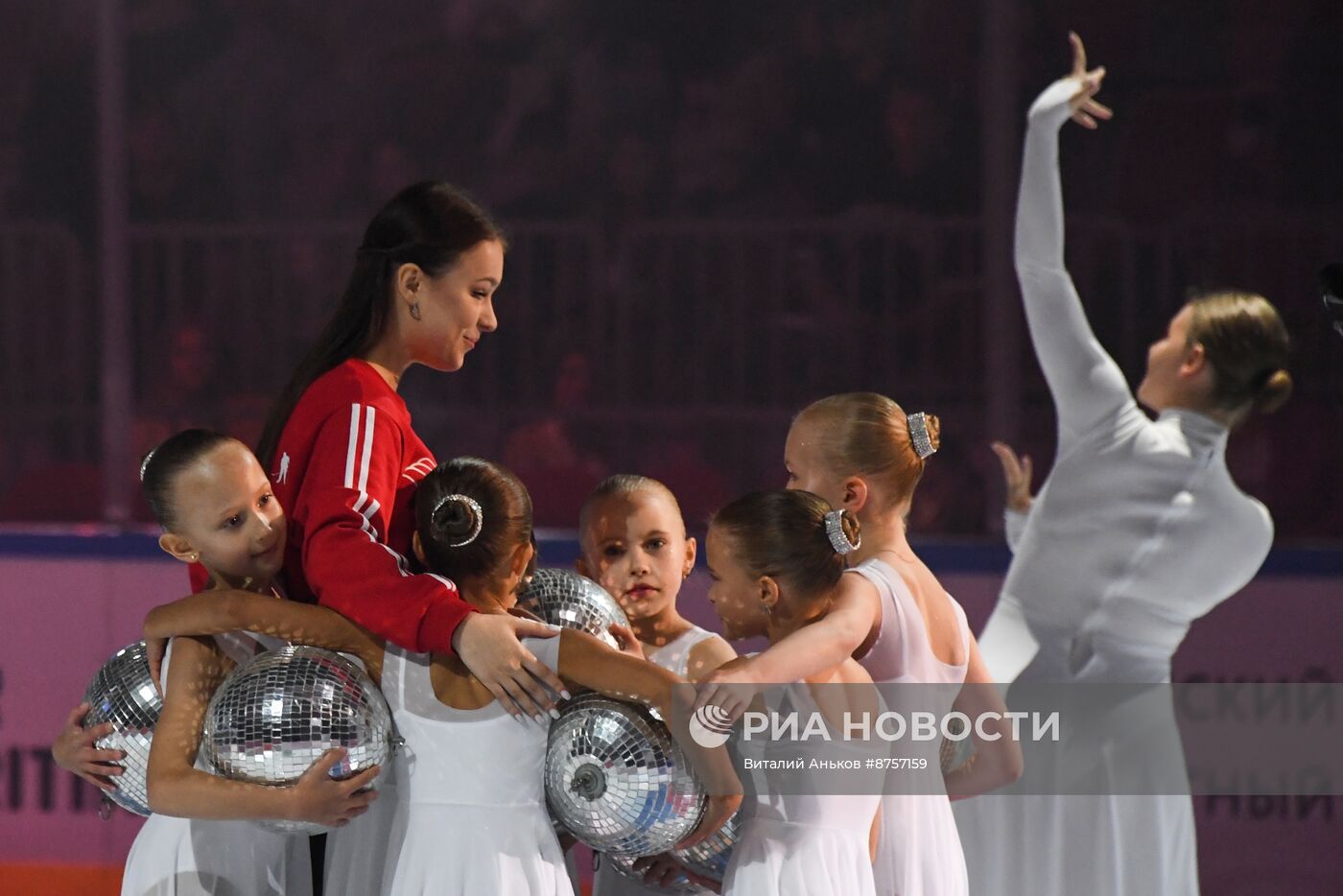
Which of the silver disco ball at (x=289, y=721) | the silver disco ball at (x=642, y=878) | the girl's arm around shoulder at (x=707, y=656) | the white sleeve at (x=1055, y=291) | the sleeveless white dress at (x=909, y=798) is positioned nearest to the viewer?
the silver disco ball at (x=289, y=721)

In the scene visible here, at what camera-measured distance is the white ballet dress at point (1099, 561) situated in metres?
3.47

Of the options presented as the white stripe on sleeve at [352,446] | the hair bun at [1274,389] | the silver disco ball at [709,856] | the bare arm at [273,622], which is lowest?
the silver disco ball at [709,856]

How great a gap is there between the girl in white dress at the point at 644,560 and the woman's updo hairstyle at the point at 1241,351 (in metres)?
1.44

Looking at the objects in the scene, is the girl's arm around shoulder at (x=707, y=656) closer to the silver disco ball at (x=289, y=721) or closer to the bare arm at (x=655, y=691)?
the bare arm at (x=655, y=691)

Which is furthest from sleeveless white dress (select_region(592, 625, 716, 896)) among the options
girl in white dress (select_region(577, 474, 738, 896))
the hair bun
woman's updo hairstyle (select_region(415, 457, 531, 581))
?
the hair bun

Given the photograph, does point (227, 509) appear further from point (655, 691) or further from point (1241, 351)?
point (1241, 351)

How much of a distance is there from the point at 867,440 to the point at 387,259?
2.73ft

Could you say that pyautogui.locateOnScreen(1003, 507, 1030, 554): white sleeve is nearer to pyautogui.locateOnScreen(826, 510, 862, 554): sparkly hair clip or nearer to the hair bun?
the hair bun

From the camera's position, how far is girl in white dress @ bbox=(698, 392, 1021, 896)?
2.55 meters

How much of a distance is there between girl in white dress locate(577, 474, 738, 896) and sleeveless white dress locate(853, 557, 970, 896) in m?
0.33

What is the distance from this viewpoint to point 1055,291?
3.61 metres

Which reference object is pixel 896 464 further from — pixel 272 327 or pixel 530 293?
pixel 272 327

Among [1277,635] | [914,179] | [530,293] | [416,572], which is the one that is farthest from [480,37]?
[416,572]

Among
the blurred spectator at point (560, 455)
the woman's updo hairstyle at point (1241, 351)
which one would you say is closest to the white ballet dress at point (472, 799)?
the woman's updo hairstyle at point (1241, 351)
